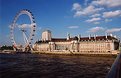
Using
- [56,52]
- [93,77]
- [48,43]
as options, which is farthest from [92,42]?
[93,77]

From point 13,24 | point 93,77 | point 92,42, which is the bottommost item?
point 93,77

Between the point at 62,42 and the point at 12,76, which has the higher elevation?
the point at 62,42

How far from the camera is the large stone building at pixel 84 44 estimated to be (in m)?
92.6

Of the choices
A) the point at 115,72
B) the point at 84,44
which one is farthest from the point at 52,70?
the point at 84,44

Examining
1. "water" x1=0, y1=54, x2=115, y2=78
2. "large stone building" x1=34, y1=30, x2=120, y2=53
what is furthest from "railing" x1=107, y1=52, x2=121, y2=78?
"large stone building" x1=34, y1=30, x2=120, y2=53

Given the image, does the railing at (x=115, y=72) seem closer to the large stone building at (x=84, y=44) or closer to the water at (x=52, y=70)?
the water at (x=52, y=70)

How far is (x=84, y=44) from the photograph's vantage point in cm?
10356

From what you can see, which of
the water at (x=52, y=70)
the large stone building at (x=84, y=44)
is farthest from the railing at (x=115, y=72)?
the large stone building at (x=84, y=44)

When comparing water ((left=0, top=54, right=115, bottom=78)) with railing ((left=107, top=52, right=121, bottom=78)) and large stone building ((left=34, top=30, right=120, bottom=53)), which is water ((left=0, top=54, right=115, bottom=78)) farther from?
large stone building ((left=34, top=30, right=120, bottom=53))

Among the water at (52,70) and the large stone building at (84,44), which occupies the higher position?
the large stone building at (84,44)

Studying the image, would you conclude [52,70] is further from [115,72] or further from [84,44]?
[84,44]

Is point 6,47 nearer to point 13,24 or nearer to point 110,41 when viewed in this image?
point 13,24

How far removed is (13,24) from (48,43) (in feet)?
135

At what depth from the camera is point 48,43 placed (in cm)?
12194
